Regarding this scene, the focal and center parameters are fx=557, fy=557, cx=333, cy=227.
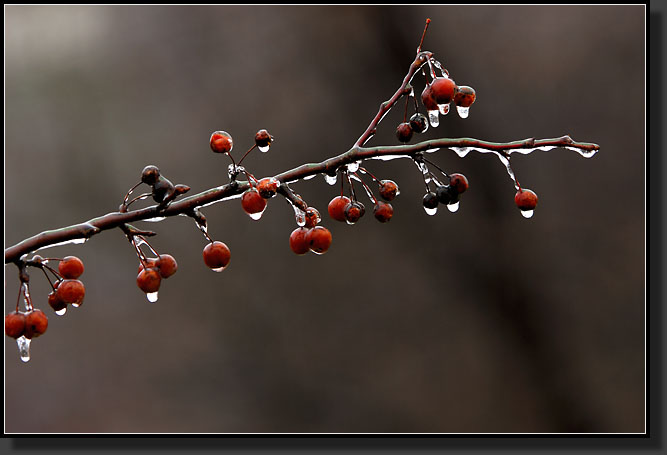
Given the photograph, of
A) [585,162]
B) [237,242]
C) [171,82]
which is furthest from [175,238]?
[585,162]

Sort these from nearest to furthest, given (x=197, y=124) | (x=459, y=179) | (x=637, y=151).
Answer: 1. (x=459, y=179)
2. (x=637, y=151)
3. (x=197, y=124)

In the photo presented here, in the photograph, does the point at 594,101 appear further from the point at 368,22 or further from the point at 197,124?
the point at 197,124

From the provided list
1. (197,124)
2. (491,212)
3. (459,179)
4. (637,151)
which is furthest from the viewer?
(197,124)

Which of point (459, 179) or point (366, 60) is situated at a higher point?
point (366, 60)

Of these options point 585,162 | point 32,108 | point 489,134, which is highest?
point 32,108

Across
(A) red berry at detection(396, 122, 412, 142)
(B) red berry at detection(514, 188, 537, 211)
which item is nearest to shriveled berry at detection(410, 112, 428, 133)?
(A) red berry at detection(396, 122, 412, 142)

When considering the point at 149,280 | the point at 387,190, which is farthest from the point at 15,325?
the point at 387,190

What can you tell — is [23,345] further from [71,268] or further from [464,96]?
[464,96]
